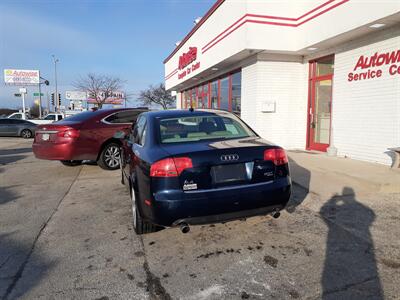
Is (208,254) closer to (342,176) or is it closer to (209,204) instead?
(209,204)

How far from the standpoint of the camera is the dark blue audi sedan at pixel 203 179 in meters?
3.21

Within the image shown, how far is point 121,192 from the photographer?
616 centimetres

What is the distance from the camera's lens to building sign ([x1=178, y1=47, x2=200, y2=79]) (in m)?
15.3

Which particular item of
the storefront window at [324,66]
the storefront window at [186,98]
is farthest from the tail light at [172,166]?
the storefront window at [186,98]

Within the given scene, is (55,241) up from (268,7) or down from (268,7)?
down

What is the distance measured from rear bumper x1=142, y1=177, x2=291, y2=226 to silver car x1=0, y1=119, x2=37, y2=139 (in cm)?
2263

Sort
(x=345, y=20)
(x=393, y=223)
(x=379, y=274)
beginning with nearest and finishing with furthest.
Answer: (x=379, y=274)
(x=393, y=223)
(x=345, y=20)

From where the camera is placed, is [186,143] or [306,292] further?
[186,143]

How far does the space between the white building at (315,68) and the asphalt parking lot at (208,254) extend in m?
3.41

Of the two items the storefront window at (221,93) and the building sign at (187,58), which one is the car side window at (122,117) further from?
the building sign at (187,58)

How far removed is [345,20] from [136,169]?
6629 mm

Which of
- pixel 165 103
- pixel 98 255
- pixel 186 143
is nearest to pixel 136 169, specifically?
pixel 186 143

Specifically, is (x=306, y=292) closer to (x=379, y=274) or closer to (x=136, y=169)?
(x=379, y=274)

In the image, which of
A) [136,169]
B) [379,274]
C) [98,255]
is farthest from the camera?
[136,169]
